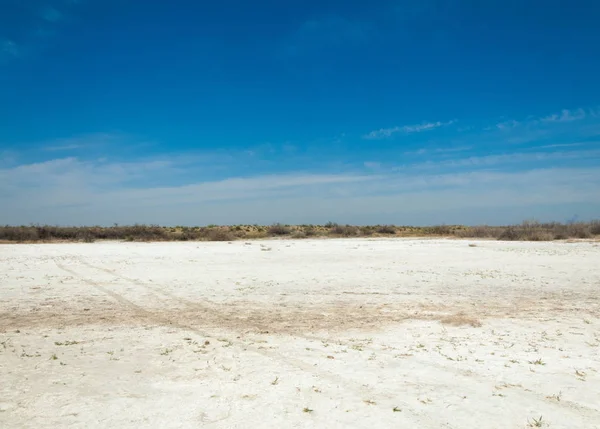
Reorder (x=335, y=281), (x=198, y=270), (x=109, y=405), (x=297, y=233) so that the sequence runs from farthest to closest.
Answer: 1. (x=297, y=233)
2. (x=198, y=270)
3. (x=335, y=281)
4. (x=109, y=405)

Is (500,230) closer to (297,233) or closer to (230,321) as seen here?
(297,233)

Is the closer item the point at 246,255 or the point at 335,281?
the point at 335,281

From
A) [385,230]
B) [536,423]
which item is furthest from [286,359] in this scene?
[385,230]

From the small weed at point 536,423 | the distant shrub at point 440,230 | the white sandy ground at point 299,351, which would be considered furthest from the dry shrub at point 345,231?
the small weed at point 536,423

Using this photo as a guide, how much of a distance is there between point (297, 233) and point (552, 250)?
21.5m

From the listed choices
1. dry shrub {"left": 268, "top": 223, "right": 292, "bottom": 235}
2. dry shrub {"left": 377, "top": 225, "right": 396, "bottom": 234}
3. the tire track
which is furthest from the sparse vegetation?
the tire track

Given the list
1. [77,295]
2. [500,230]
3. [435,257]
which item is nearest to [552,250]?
→ [435,257]

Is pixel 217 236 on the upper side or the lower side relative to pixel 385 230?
lower

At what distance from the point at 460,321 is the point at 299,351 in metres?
3.28

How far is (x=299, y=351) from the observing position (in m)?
6.82

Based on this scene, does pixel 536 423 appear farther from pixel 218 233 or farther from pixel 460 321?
pixel 218 233

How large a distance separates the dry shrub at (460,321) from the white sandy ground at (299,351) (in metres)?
0.04

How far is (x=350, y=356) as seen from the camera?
6590 millimetres

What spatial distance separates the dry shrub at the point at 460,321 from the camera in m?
8.33
